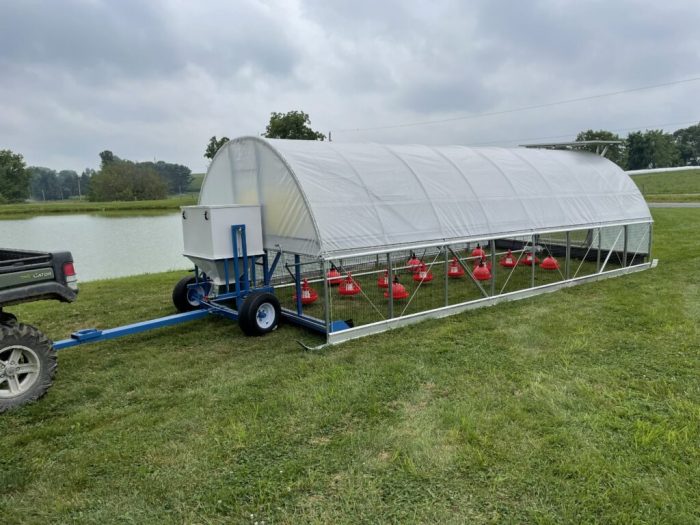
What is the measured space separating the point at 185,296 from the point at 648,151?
81455mm

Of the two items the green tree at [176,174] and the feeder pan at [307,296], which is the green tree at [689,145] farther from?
the green tree at [176,174]

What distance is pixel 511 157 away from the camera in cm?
1158

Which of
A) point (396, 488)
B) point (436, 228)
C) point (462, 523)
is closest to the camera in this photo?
point (462, 523)

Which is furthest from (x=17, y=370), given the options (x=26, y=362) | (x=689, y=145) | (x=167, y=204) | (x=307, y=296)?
(x=689, y=145)

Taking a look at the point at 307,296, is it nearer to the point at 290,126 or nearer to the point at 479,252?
the point at 479,252

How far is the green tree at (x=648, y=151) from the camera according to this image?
72.1 m

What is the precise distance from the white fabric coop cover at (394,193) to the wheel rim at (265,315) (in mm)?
990

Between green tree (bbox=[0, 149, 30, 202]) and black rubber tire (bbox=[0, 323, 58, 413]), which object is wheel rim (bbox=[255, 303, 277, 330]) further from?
green tree (bbox=[0, 149, 30, 202])

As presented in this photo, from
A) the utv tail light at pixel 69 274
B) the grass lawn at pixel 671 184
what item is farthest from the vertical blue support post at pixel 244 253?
the grass lawn at pixel 671 184

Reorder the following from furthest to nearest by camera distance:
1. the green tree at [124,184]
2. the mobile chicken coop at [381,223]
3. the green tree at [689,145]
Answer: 1. the green tree at [689,145]
2. the green tree at [124,184]
3. the mobile chicken coop at [381,223]

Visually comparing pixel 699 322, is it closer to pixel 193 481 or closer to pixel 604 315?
pixel 604 315

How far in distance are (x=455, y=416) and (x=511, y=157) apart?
338 inches

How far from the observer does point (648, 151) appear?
7206 centimetres

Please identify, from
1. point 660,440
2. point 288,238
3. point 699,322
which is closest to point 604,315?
point 699,322
